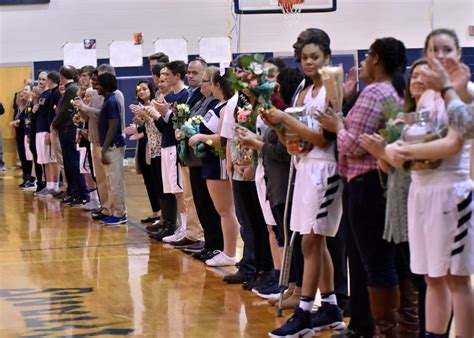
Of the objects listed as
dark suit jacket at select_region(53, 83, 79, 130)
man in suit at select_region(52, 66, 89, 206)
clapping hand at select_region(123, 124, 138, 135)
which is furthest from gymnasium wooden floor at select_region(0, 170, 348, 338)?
dark suit jacket at select_region(53, 83, 79, 130)

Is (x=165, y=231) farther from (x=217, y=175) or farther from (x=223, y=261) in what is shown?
(x=217, y=175)

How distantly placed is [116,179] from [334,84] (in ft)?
18.2

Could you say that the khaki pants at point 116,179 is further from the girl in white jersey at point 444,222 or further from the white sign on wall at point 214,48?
the white sign on wall at point 214,48

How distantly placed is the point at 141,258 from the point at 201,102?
4.85ft

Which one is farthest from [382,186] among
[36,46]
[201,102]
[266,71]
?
[36,46]

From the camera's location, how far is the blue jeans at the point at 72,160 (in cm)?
1170

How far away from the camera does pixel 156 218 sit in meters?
9.88

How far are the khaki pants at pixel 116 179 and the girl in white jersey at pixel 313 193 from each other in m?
5.01

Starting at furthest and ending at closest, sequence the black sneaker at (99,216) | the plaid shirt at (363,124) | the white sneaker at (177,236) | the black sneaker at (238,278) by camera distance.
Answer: the black sneaker at (99,216)
the white sneaker at (177,236)
the black sneaker at (238,278)
the plaid shirt at (363,124)

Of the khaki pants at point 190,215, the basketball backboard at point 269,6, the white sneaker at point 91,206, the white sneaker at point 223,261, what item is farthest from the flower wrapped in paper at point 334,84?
the basketball backboard at point 269,6

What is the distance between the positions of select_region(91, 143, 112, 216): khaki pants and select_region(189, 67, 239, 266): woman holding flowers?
10.6 feet

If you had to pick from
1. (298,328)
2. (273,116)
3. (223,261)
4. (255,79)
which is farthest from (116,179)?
(298,328)

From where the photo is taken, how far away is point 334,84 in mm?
4566

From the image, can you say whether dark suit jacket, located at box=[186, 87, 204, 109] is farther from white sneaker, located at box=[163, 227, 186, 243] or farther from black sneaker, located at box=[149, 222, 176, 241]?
black sneaker, located at box=[149, 222, 176, 241]
